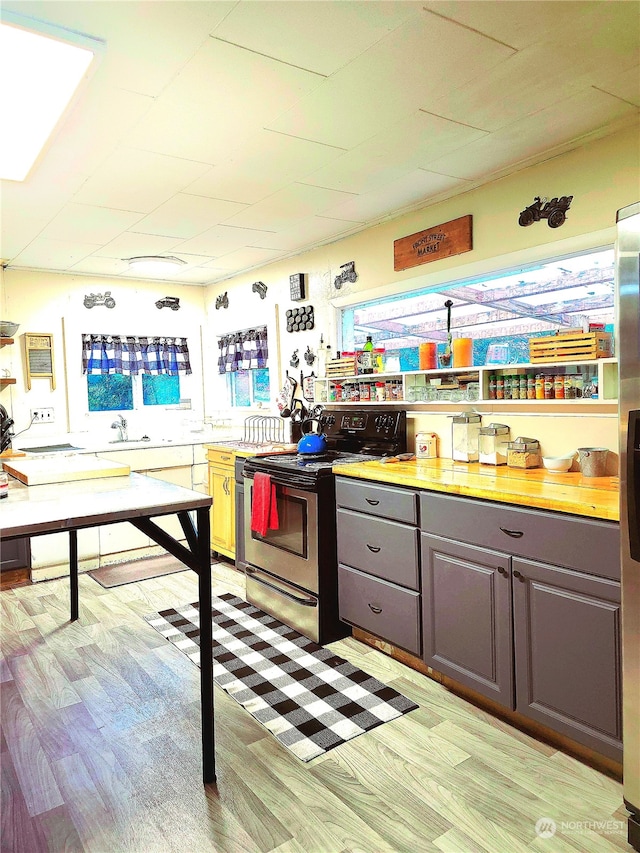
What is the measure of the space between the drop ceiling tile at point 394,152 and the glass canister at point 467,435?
133cm

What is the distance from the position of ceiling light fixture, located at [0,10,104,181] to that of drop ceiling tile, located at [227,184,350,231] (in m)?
1.28

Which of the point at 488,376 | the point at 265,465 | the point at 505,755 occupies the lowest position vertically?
the point at 505,755

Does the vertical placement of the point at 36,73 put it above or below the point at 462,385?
above

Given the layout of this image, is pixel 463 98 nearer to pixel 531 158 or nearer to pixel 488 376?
pixel 531 158

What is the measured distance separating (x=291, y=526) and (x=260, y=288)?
97.5 inches

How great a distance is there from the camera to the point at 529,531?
7.29 ft

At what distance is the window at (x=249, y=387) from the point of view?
5.28 metres

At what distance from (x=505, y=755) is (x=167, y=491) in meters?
1.62

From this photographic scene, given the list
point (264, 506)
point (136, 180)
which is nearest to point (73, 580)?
point (264, 506)

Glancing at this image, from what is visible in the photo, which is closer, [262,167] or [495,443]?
[262,167]

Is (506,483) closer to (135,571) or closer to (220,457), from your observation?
(220,457)

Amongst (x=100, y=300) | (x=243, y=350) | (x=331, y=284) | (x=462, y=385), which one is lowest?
(x=462, y=385)

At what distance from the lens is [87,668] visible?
295cm

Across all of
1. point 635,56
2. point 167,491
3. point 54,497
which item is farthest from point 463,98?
point 54,497
